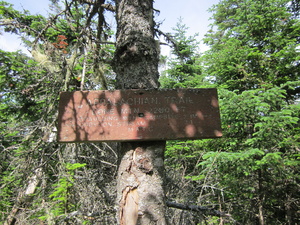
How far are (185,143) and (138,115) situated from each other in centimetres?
546

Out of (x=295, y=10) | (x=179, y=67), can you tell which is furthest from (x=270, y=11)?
(x=179, y=67)

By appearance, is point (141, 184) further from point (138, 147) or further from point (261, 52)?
point (261, 52)

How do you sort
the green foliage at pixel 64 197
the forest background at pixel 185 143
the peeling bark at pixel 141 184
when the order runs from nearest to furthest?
1. the peeling bark at pixel 141 184
2. the green foliage at pixel 64 197
3. the forest background at pixel 185 143

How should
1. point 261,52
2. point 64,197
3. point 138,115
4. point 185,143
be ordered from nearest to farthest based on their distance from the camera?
1. point 138,115
2. point 64,197
3. point 261,52
4. point 185,143

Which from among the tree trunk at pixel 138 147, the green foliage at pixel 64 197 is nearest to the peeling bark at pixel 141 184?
the tree trunk at pixel 138 147

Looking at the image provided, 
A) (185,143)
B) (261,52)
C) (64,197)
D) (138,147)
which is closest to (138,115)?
(138,147)

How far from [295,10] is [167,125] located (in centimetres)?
848

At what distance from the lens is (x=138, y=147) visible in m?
1.74

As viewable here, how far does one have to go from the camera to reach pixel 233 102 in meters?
4.75

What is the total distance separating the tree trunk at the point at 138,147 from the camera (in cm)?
158

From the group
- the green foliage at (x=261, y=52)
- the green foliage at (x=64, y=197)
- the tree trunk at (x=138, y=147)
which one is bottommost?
the green foliage at (x=64, y=197)

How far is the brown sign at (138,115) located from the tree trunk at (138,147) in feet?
0.52

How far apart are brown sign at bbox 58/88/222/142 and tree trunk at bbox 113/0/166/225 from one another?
0.52 ft

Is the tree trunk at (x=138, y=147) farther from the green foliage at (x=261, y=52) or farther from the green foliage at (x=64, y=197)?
the green foliage at (x=261, y=52)
